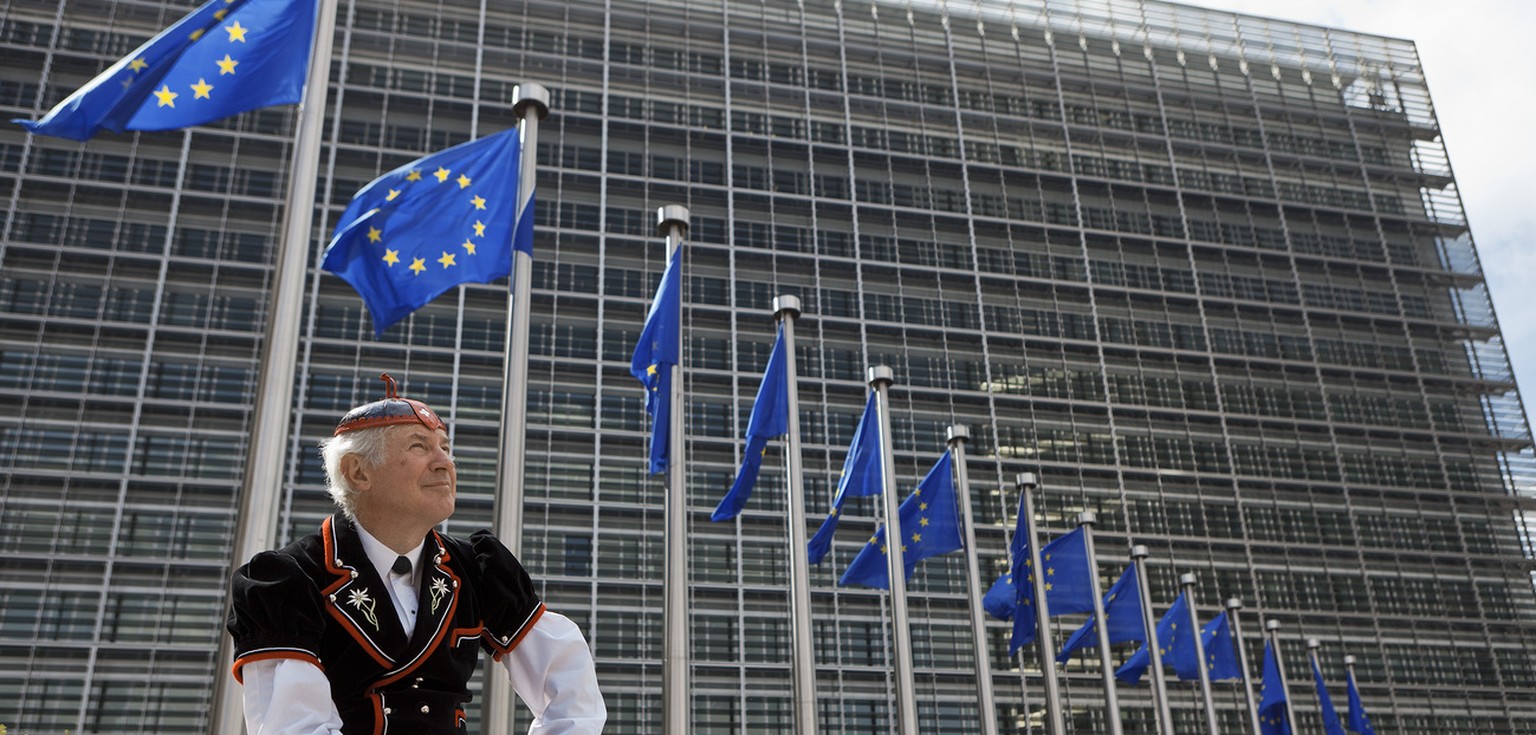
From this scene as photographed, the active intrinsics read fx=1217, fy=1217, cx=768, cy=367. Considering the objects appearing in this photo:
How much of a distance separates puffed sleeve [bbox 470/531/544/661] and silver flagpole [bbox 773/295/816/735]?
865 centimetres

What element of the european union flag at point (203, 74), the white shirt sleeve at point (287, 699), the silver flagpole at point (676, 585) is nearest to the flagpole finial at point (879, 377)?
the silver flagpole at point (676, 585)

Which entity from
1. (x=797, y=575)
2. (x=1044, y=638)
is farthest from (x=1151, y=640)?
(x=797, y=575)

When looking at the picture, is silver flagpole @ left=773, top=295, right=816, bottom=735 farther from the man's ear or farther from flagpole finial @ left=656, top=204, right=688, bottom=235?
the man's ear

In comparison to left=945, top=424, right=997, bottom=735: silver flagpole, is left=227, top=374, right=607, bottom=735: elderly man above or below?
below

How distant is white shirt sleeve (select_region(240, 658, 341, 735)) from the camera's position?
6.79ft

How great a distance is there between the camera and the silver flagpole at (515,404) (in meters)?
7.68

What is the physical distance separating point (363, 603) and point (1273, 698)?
24511mm

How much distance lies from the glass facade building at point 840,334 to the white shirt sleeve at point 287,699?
25.1m

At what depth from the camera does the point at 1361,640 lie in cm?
3259

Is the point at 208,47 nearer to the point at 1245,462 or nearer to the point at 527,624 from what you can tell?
the point at 527,624

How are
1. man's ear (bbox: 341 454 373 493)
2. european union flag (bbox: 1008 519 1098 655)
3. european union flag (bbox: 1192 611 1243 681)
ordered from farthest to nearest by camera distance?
european union flag (bbox: 1192 611 1243 681)
european union flag (bbox: 1008 519 1098 655)
man's ear (bbox: 341 454 373 493)

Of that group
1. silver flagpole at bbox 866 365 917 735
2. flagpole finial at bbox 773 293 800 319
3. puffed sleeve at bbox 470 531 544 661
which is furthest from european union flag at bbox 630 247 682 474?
puffed sleeve at bbox 470 531 544 661

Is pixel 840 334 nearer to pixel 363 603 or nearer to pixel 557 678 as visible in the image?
pixel 557 678

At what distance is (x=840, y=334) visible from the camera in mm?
32281
